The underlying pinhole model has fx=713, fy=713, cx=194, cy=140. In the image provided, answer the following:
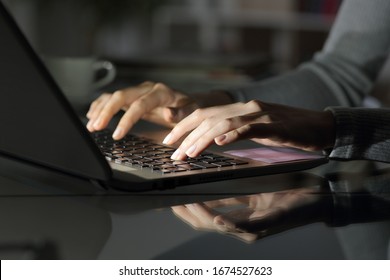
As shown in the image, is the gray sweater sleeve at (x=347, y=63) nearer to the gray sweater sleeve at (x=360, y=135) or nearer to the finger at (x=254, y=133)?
the gray sweater sleeve at (x=360, y=135)

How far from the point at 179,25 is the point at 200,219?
449 centimetres

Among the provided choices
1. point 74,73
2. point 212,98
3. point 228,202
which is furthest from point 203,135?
point 74,73

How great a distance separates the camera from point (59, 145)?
64 centimetres

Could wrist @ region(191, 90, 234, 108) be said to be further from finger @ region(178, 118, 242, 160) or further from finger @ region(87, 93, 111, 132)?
finger @ region(178, 118, 242, 160)

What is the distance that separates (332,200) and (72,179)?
27cm

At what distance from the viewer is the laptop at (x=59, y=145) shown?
0.59 meters

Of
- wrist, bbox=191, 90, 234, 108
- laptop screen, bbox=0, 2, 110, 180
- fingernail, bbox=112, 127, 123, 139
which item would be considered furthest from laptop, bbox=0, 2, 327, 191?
wrist, bbox=191, 90, 234, 108

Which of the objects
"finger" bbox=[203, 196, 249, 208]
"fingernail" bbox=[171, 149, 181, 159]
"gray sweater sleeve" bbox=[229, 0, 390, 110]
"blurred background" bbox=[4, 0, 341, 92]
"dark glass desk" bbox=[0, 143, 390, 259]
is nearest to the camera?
"dark glass desk" bbox=[0, 143, 390, 259]

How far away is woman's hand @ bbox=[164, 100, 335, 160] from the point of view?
760 millimetres

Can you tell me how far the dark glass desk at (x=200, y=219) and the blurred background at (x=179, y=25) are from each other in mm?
3495

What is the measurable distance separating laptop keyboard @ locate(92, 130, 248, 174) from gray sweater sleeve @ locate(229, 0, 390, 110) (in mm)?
630

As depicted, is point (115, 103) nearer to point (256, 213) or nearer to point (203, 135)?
point (203, 135)

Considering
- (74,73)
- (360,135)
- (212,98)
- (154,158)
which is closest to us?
(154,158)
